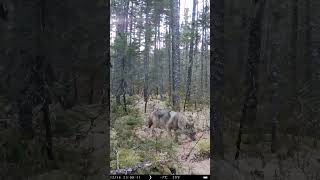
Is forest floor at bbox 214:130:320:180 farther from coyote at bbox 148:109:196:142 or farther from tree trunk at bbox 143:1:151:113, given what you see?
tree trunk at bbox 143:1:151:113

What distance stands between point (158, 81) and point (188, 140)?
456 millimetres

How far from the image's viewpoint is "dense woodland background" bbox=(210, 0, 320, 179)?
2053 millimetres

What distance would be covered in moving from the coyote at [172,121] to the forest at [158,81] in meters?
0.02

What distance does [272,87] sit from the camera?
81.7 inches

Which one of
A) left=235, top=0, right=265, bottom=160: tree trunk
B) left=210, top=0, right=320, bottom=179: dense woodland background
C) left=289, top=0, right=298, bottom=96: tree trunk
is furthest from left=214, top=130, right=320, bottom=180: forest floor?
left=289, top=0, right=298, bottom=96: tree trunk

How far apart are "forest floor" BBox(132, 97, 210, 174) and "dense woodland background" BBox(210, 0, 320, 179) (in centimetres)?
28

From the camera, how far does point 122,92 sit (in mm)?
2340

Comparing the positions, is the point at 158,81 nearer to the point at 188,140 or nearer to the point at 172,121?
the point at 172,121

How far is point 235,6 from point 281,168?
39.2 inches

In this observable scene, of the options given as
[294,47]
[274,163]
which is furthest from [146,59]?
[274,163]

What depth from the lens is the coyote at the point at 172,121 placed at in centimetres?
237

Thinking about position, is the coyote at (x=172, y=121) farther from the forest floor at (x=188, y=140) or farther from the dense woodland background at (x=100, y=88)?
the dense woodland background at (x=100, y=88)

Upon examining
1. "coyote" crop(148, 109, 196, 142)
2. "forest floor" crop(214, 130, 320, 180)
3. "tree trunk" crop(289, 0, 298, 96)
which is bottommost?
"forest floor" crop(214, 130, 320, 180)

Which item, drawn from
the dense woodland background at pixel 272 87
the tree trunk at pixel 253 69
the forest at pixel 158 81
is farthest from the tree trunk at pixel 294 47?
the forest at pixel 158 81
